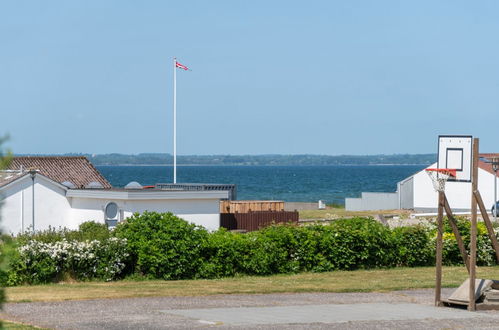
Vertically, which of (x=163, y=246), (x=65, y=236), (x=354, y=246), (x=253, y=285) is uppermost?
(x=65, y=236)

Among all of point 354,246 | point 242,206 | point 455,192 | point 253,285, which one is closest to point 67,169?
point 242,206

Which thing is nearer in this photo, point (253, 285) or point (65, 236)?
point (253, 285)

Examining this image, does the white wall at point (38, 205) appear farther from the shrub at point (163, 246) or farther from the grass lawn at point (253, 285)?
the grass lawn at point (253, 285)

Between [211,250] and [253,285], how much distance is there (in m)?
2.41

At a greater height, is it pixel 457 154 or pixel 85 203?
pixel 457 154

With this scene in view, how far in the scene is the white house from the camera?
31.6 metres

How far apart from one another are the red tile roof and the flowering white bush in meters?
25.4

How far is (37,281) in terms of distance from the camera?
724 inches

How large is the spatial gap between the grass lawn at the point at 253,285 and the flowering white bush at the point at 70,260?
0.43m

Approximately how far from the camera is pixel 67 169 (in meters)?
46.4

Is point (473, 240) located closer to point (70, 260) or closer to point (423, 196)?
point (70, 260)

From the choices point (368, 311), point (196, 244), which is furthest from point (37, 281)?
point (368, 311)

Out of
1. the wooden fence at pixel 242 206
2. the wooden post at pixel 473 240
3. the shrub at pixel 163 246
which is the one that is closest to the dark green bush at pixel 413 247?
the shrub at pixel 163 246

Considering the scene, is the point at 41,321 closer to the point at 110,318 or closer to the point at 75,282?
the point at 110,318
